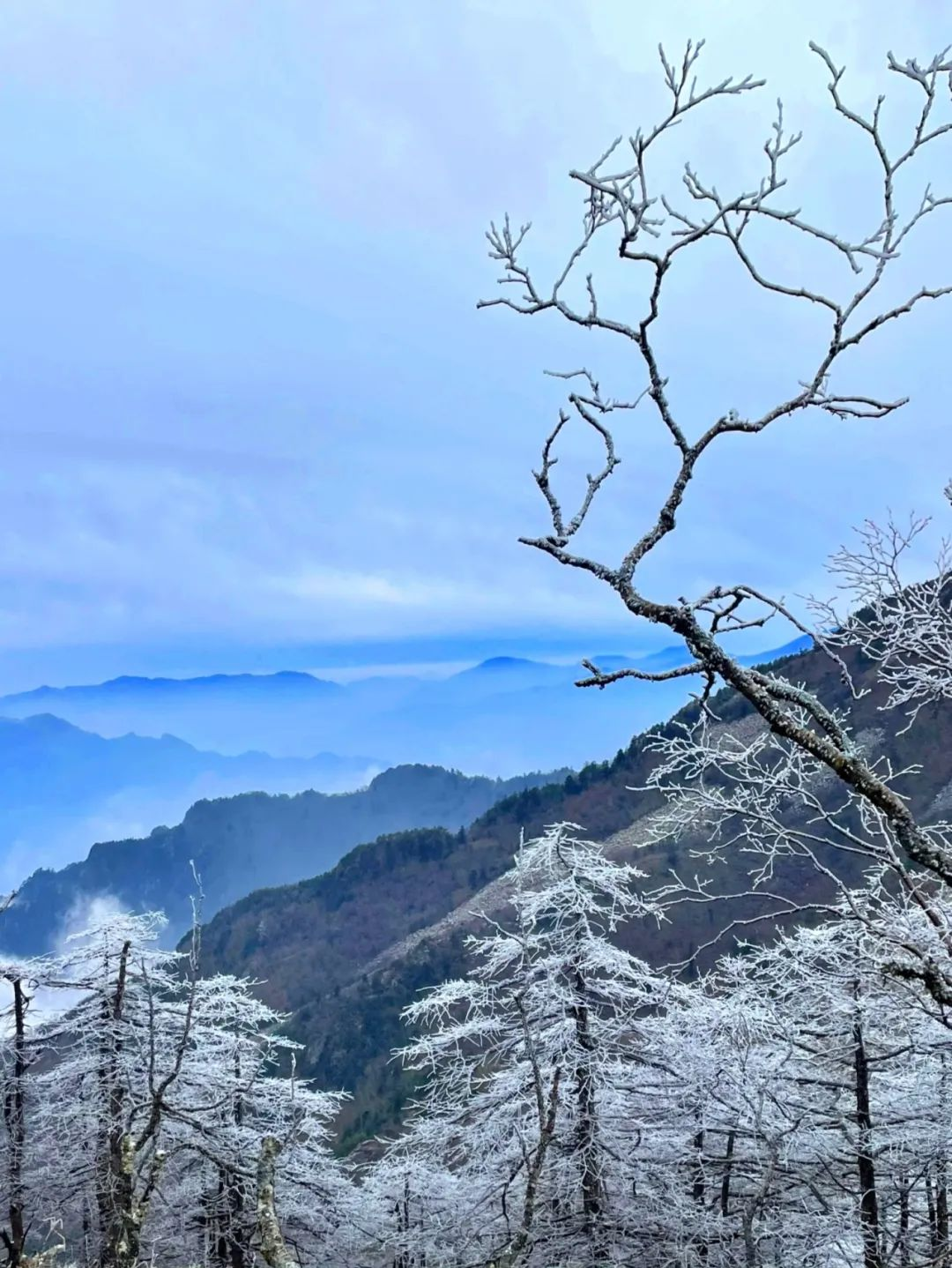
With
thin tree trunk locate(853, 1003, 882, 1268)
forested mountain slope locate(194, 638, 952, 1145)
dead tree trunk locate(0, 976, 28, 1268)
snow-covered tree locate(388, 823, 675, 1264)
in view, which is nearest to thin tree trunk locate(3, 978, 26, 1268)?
dead tree trunk locate(0, 976, 28, 1268)

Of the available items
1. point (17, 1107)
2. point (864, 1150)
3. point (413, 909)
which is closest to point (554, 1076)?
point (864, 1150)

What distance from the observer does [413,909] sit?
140 meters

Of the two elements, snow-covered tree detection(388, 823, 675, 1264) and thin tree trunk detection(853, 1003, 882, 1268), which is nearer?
thin tree trunk detection(853, 1003, 882, 1268)

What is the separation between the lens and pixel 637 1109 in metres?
14.6

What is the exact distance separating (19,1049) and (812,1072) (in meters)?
14.7

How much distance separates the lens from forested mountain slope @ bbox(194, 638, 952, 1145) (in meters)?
92.3

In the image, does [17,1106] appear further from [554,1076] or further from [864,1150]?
[864,1150]

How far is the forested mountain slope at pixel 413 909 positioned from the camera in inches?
3634

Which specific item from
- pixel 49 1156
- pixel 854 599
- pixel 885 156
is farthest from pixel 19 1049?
pixel 885 156

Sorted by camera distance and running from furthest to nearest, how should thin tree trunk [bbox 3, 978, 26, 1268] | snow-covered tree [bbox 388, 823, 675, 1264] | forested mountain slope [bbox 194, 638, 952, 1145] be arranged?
forested mountain slope [bbox 194, 638, 952, 1145], thin tree trunk [bbox 3, 978, 26, 1268], snow-covered tree [bbox 388, 823, 675, 1264]

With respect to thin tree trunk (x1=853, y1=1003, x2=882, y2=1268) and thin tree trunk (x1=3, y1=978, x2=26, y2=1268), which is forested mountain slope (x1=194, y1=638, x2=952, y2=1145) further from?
thin tree trunk (x1=853, y1=1003, x2=882, y2=1268)

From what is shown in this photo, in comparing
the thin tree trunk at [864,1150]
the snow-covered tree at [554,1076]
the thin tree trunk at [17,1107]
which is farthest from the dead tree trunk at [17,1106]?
the thin tree trunk at [864,1150]

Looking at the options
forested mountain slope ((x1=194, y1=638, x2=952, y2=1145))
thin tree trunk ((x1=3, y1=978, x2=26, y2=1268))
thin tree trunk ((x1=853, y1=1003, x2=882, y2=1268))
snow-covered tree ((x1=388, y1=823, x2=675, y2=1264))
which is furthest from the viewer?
forested mountain slope ((x1=194, y1=638, x2=952, y2=1145))

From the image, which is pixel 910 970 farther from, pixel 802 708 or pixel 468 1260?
pixel 468 1260
